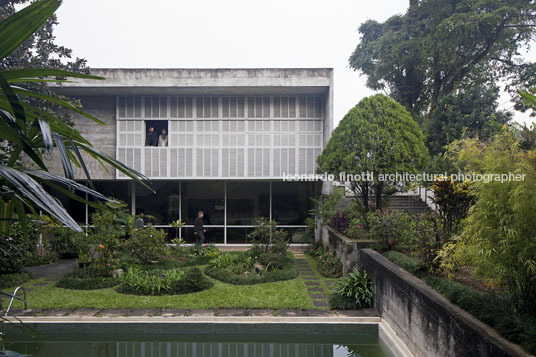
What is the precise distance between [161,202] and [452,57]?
15.4 meters

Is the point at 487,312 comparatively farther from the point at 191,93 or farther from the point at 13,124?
Result: the point at 191,93

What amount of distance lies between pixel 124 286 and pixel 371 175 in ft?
22.0

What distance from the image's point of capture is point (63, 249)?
42.8ft

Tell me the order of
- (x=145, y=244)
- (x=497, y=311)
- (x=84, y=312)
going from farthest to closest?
(x=145, y=244) < (x=84, y=312) < (x=497, y=311)

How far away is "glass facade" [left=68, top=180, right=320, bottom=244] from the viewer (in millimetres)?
15531

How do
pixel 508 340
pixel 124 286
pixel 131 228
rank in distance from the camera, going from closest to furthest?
pixel 508 340, pixel 124 286, pixel 131 228

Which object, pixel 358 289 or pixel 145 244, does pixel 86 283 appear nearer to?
pixel 145 244

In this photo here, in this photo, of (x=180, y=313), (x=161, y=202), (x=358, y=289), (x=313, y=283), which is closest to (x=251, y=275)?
(x=313, y=283)

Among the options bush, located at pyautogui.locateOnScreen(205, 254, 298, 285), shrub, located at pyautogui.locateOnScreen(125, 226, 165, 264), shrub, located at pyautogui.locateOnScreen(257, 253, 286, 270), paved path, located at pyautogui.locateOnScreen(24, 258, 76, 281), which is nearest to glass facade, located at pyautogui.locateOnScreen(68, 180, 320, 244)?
paved path, located at pyautogui.locateOnScreen(24, 258, 76, 281)

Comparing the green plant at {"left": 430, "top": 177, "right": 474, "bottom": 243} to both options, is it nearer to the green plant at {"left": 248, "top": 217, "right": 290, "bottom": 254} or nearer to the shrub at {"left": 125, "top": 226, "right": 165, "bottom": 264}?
the green plant at {"left": 248, "top": 217, "right": 290, "bottom": 254}

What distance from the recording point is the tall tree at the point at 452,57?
1688cm

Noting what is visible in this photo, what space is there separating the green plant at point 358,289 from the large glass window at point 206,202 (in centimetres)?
845

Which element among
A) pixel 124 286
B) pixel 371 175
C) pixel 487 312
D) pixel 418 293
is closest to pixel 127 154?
pixel 124 286

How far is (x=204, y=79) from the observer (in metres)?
13.7
